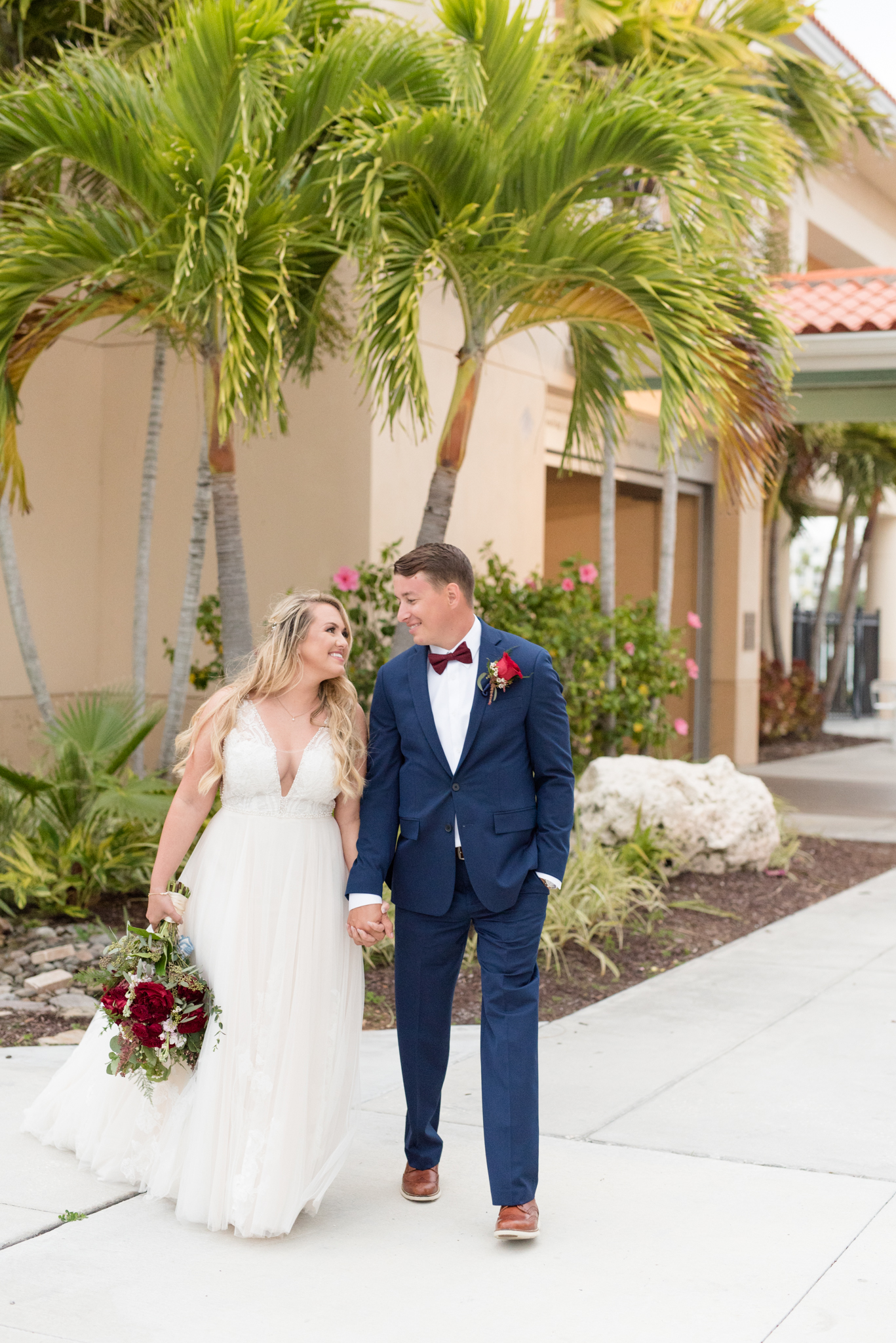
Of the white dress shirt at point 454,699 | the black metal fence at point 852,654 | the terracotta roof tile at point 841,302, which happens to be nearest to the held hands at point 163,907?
the white dress shirt at point 454,699

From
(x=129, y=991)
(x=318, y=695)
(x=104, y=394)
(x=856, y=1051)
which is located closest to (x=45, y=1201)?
(x=129, y=991)

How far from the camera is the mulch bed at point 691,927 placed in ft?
21.0

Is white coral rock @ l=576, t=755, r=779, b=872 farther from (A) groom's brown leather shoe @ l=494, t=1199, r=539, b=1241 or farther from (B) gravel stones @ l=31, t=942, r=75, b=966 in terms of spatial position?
(A) groom's brown leather shoe @ l=494, t=1199, r=539, b=1241

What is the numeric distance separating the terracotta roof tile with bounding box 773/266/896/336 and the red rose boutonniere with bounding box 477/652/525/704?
7020mm

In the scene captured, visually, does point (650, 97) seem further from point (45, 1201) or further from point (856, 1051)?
point (45, 1201)

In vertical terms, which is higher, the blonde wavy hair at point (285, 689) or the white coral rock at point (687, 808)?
the blonde wavy hair at point (285, 689)

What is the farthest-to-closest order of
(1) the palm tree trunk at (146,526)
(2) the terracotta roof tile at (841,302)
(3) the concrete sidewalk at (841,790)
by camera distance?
1. (3) the concrete sidewalk at (841,790)
2. (2) the terracotta roof tile at (841,302)
3. (1) the palm tree trunk at (146,526)

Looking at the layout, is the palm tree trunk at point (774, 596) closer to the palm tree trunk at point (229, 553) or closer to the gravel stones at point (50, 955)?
the palm tree trunk at point (229, 553)

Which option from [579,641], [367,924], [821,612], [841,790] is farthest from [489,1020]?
[821,612]

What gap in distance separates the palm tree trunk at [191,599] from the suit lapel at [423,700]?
4476mm

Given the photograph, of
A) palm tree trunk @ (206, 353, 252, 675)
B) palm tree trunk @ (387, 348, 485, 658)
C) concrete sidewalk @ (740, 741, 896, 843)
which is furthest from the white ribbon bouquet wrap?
concrete sidewalk @ (740, 741, 896, 843)

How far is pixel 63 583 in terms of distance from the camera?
1112 cm

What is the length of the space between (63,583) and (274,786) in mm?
7683

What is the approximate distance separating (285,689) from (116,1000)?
0.96 metres
